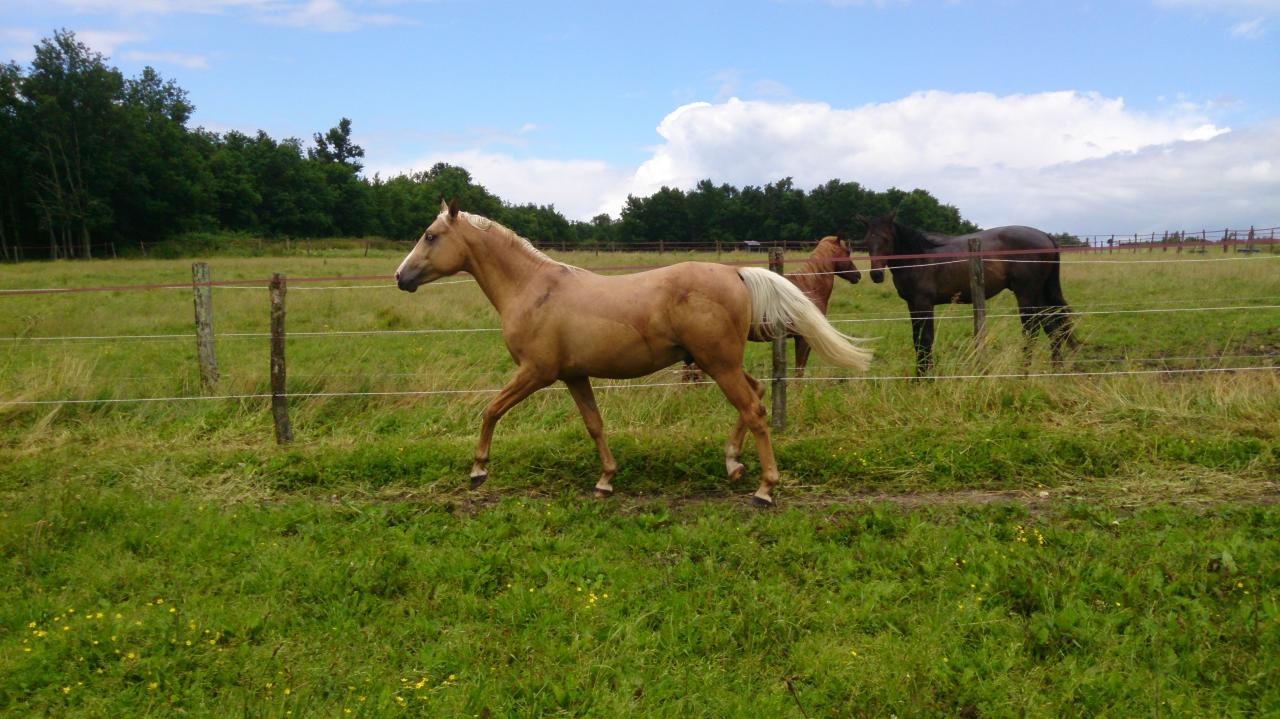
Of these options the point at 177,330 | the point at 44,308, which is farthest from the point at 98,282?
the point at 177,330

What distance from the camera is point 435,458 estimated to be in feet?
20.4

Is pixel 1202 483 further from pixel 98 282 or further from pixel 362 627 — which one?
pixel 98 282

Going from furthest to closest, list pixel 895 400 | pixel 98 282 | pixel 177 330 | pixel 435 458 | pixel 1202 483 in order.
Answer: pixel 98 282 → pixel 177 330 → pixel 895 400 → pixel 435 458 → pixel 1202 483

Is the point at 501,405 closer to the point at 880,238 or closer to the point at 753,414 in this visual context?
the point at 753,414

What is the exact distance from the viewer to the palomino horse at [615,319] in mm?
5301

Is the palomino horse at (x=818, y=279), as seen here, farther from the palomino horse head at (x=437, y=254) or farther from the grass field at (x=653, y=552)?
the palomino horse head at (x=437, y=254)

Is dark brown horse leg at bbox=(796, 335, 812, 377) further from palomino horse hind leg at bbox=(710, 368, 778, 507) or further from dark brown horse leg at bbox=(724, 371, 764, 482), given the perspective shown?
palomino horse hind leg at bbox=(710, 368, 778, 507)

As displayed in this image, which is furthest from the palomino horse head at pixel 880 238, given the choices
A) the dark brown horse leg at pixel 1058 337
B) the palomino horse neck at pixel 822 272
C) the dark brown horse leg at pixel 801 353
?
the dark brown horse leg at pixel 801 353

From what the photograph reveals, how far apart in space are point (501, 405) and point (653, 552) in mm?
1793

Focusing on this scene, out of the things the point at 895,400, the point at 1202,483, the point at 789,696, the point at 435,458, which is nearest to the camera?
the point at 789,696

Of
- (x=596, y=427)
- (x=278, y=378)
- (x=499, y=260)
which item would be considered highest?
(x=499, y=260)

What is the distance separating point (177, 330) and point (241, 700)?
41.6 feet

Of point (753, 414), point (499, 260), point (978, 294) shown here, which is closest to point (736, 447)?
point (753, 414)

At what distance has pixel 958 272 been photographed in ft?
31.9
